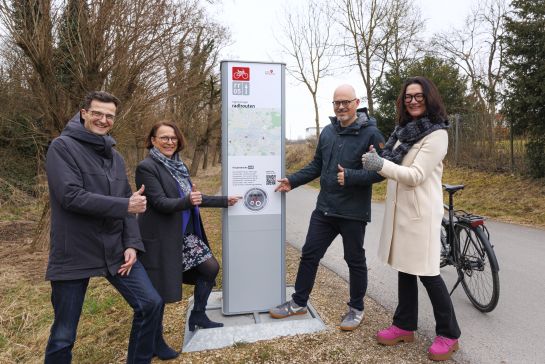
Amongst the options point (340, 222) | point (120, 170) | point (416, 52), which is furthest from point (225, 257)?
point (416, 52)

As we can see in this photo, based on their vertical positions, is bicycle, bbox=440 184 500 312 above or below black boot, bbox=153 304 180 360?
above

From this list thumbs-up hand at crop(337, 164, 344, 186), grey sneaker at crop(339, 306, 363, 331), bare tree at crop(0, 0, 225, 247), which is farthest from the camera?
bare tree at crop(0, 0, 225, 247)

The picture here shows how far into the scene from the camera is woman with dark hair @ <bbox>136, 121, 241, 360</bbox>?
284 cm

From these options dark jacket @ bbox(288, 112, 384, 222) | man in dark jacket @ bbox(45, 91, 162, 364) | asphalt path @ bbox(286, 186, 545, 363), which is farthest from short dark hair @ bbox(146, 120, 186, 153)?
asphalt path @ bbox(286, 186, 545, 363)

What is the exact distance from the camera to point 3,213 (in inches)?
375

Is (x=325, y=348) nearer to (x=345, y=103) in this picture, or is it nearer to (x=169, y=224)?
(x=169, y=224)

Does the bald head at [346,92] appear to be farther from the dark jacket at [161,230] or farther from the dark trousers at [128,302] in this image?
the dark trousers at [128,302]

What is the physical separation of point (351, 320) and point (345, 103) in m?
1.89

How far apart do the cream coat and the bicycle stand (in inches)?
42.9

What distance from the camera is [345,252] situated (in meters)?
3.43

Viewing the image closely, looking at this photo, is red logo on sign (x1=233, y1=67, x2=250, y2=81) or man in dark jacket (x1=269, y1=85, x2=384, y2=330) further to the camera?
red logo on sign (x1=233, y1=67, x2=250, y2=81)

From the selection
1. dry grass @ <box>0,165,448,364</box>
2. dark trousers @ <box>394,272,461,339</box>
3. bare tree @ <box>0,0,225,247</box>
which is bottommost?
dry grass @ <box>0,165,448,364</box>

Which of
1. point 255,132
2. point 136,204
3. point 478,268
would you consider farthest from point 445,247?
point 136,204

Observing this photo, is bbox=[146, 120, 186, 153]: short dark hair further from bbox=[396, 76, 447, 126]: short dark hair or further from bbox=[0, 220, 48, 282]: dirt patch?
bbox=[0, 220, 48, 282]: dirt patch
